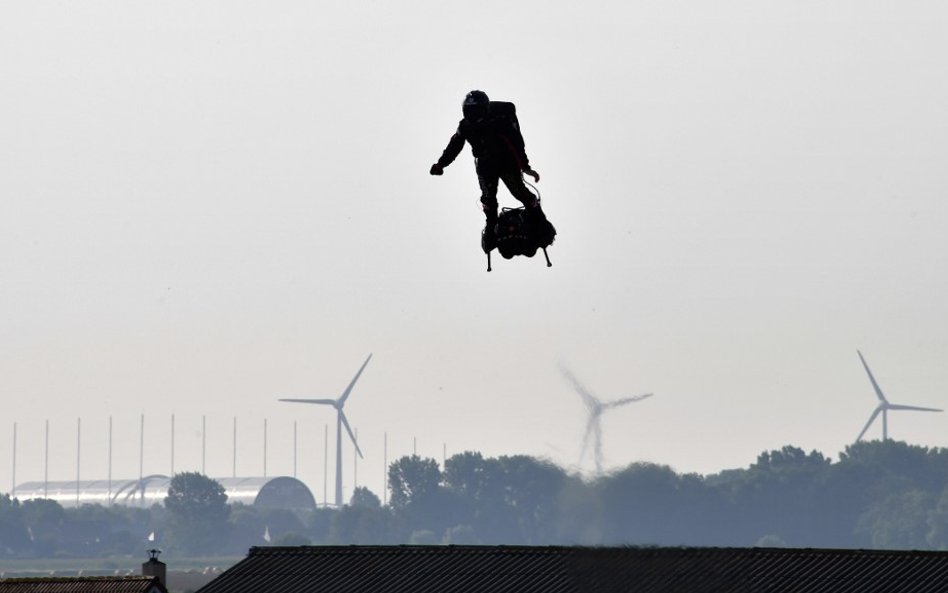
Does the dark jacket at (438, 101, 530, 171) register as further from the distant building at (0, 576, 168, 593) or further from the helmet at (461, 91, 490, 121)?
the distant building at (0, 576, 168, 593)

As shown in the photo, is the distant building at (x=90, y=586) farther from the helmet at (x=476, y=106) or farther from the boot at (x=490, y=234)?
the helmet at (x=476, y=106)

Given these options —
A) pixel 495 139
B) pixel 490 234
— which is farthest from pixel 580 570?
pixel 495 139

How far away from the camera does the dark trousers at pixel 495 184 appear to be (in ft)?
218

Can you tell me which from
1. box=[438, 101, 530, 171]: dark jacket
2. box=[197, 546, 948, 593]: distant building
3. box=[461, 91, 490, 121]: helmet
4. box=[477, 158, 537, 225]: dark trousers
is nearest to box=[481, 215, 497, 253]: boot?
box=[477, 158, 537, 225]: dark trousers

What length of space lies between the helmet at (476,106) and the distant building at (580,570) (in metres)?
50.0

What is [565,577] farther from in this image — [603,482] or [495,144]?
[495,144]

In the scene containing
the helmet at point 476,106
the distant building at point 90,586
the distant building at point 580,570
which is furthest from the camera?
the distant building at point 90,586

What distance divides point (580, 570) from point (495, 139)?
62677mm

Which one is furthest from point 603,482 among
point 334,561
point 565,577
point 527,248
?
point 527,248

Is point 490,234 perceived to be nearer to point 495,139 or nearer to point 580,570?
point 495,139

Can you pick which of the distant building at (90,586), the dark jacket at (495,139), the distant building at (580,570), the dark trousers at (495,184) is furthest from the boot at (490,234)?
the distant building at (90,586)

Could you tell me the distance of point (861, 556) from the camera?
124 metres

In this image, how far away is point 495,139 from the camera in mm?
65438

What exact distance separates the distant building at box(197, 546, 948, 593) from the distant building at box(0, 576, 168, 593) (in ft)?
21.2
